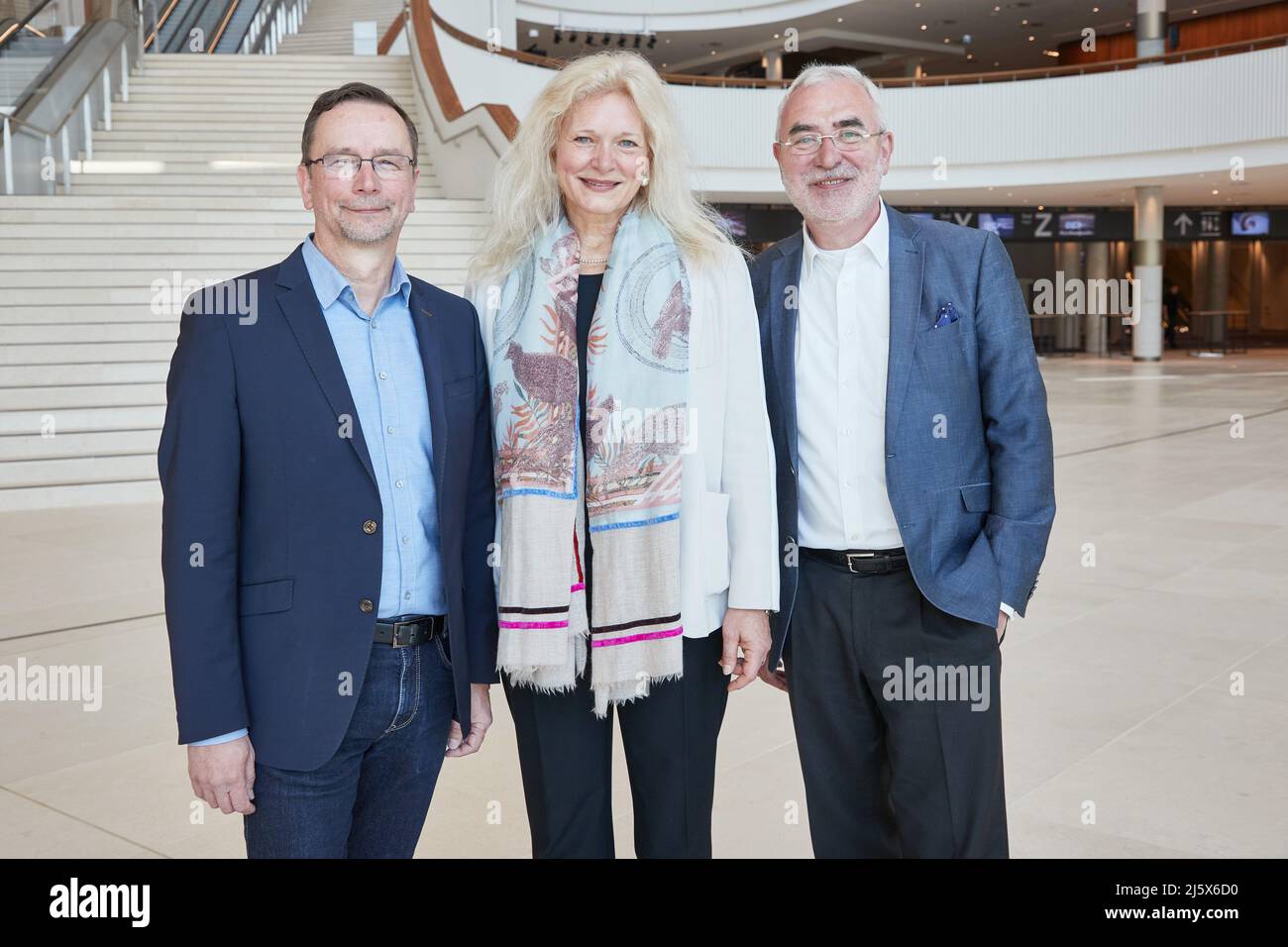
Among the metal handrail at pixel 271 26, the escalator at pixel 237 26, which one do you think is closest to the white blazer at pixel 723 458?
the escalator at pixel 237 26

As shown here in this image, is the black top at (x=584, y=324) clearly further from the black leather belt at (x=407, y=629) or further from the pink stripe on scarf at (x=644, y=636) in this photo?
the black leather belt at (x=407, y=629)

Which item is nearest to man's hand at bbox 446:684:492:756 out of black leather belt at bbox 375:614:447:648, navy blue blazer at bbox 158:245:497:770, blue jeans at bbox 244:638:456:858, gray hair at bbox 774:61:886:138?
blue jeans at bbox 244:638:456:858

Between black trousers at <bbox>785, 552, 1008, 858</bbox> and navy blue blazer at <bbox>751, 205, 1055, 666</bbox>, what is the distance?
0.25 ft

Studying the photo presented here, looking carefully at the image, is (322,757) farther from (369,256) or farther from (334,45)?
(334,45)

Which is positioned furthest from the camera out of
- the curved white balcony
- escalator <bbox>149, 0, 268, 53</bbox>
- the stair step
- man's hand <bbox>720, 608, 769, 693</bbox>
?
the curved white balcony

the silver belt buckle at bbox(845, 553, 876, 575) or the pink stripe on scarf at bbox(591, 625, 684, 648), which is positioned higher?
the silver belt buckle at bbox(845, 553, 876, 575)

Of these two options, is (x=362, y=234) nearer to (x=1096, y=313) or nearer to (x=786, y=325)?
(x=786, y=325)

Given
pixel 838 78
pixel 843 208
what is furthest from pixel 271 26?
pixel 843 208

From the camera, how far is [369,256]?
81.7 inches

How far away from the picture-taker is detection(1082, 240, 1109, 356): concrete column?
3083 centimetres

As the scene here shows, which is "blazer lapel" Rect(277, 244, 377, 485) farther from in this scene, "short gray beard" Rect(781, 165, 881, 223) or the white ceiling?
the white ceiling

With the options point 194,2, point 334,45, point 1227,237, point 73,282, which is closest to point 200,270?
point 73,282

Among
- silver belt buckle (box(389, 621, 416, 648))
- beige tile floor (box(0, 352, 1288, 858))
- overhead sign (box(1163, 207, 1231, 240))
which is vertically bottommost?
beige tile floor (box(0, 352, 1288, 858))
